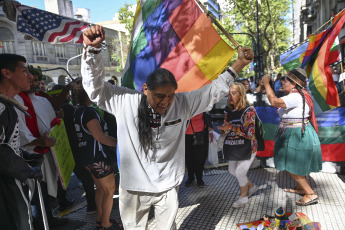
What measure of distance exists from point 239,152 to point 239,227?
970 mm

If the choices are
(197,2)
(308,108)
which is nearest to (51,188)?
(197,2)

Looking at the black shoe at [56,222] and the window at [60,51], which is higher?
the window at [60,51]

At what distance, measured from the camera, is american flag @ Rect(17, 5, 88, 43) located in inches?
184

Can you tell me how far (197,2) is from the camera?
9.29 feet

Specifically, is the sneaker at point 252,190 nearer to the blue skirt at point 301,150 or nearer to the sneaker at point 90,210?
the blue skirt at point 301,150

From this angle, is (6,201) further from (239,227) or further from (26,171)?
(239,227)

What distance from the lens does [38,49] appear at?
2712 centimetres

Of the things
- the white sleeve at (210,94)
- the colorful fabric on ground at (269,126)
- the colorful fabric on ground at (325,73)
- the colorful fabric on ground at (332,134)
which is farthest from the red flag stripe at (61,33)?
the colorful fabric on ground at (332,134)

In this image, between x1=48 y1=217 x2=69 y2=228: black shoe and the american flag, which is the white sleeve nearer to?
x1=48 y1=217 x2=69 y2=228: black shoe

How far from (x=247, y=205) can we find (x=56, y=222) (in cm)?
265

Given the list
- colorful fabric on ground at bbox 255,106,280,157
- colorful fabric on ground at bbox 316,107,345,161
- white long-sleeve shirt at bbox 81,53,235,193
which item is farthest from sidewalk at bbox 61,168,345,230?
white long-sleeve shirt at bbox 81,53,235,193

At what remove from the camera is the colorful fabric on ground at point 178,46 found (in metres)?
2.78

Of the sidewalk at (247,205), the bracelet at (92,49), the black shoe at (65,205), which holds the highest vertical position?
the bracelet at (92,49)

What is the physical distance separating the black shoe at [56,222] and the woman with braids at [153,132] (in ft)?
5.72
